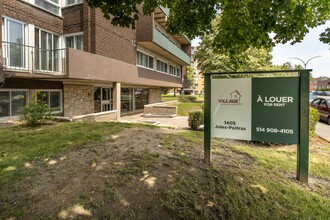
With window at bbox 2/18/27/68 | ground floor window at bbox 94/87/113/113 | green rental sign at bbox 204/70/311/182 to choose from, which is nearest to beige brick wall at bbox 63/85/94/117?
ground floor window at bbox 94/87/113/113

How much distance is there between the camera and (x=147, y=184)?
342 cm

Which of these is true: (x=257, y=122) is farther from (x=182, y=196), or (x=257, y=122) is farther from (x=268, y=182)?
(x=182, y=196)

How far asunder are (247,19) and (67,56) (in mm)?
7435

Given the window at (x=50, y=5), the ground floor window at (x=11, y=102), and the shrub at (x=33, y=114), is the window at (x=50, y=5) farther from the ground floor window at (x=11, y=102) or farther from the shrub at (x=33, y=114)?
the shrub at (x=33, y=114)

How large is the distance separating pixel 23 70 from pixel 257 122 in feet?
33.0

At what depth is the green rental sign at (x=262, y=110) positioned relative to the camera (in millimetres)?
3900

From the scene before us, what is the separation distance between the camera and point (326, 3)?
17.9ft

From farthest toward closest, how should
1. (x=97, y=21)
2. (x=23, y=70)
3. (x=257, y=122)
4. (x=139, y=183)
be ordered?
1. (x=97, y=21)
2. (x=23, y=70)
3. (x=257, y=122)
4. (x=139, y=183)

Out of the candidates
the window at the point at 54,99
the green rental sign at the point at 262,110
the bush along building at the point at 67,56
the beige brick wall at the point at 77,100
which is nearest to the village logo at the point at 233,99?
the green rental sign at the point at 262,110

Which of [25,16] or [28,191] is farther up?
[25,16]

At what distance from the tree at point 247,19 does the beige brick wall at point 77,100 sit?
8.26 meters

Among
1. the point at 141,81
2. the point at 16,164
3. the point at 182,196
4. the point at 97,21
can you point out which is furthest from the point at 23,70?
the point at 182,196

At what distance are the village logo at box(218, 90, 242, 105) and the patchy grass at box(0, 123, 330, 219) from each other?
51.5 inches

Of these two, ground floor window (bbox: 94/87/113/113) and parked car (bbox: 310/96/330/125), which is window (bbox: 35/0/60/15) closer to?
ground floor window (bbox: 94/87/113/113)
